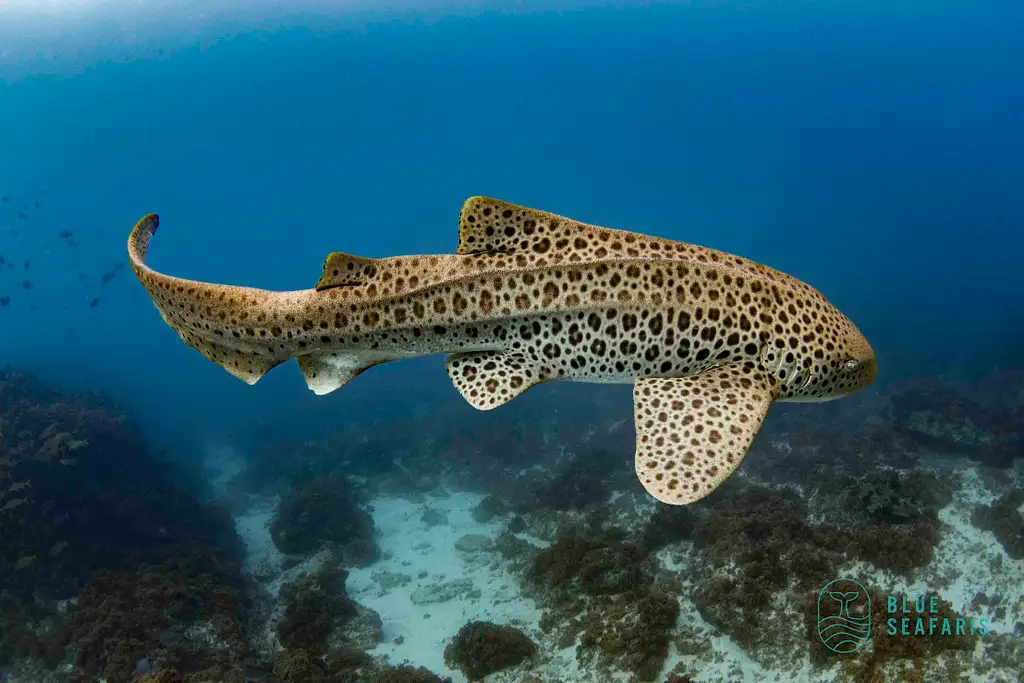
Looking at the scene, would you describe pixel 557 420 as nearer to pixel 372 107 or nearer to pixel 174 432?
pixel 174 432

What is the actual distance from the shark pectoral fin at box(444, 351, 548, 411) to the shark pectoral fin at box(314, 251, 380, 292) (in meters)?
0.89

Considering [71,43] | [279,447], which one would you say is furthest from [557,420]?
[71,43]

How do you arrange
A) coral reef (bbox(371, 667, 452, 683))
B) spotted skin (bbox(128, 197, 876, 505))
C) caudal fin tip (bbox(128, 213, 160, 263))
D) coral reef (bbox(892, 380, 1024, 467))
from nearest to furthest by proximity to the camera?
spotted skin (bbox(128, 197, 876, 505))
caudal fin tip (bbox(128, 213, 160, 263))
coral reef (bbox(371, 667, 452, 683))
coral reef (bbox(892, 380, 1024, 467))

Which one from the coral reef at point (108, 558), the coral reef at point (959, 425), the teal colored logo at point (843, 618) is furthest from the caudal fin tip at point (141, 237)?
the coral reef at point (959, 425)

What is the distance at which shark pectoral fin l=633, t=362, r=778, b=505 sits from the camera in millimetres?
3318

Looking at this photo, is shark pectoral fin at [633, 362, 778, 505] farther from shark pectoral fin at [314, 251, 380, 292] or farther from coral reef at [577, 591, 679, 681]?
coral reef at [577, 591, 679, 681]

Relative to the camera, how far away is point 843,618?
380 inches

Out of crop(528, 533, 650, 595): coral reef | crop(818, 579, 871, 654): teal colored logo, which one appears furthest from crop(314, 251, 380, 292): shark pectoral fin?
crop(528, 533, 650, 595): coral reef

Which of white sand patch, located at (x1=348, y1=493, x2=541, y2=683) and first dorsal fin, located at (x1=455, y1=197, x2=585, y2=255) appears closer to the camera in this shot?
first dorsal fin, located at (x1=455, y1=197, x2=585, y2=255)

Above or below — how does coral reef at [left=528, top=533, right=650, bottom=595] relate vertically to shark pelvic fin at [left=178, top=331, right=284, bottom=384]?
below

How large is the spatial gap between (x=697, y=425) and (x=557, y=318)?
43.9 inches

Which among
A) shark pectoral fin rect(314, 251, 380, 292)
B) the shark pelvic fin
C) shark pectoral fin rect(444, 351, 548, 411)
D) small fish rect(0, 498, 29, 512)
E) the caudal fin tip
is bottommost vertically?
small fish rect(0, 498, 29, 512)

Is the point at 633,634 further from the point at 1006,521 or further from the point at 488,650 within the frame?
the point at 1006,521

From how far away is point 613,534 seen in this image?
15.2 metres
